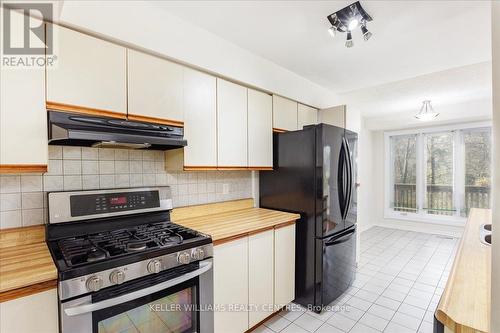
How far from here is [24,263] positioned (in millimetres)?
1182

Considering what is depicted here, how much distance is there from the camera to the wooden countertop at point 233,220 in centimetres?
178

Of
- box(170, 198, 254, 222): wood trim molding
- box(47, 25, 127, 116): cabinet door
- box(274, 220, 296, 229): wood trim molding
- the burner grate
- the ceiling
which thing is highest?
the ceiling

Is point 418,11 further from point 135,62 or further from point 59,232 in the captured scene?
point 59,232

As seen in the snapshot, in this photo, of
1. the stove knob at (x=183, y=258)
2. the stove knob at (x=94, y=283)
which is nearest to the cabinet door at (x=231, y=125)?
the stove knob at (x=183, y=258)

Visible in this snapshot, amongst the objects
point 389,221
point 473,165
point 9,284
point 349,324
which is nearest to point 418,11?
point 349,324

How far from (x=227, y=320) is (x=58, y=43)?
2048 millimetres

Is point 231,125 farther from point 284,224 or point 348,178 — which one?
point 348,178

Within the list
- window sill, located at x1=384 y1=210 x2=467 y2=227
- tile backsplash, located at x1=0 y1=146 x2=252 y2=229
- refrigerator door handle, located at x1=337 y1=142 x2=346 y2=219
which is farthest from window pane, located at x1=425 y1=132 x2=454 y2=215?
tile backsplash, located at x1=0 y1=146 x2=252 y2=229

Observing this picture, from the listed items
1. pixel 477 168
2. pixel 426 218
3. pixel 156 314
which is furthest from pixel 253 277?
pixel 477 168

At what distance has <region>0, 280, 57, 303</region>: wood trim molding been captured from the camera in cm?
Answer: 99

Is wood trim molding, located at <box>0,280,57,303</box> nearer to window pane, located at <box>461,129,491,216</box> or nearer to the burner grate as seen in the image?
the burner grate

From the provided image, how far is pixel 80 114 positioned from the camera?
1.40 m

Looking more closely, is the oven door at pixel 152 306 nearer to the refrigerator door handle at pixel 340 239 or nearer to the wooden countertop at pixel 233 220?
the wooden countertop at pixel 233 220

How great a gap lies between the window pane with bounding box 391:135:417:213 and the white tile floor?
1271 millimetres
